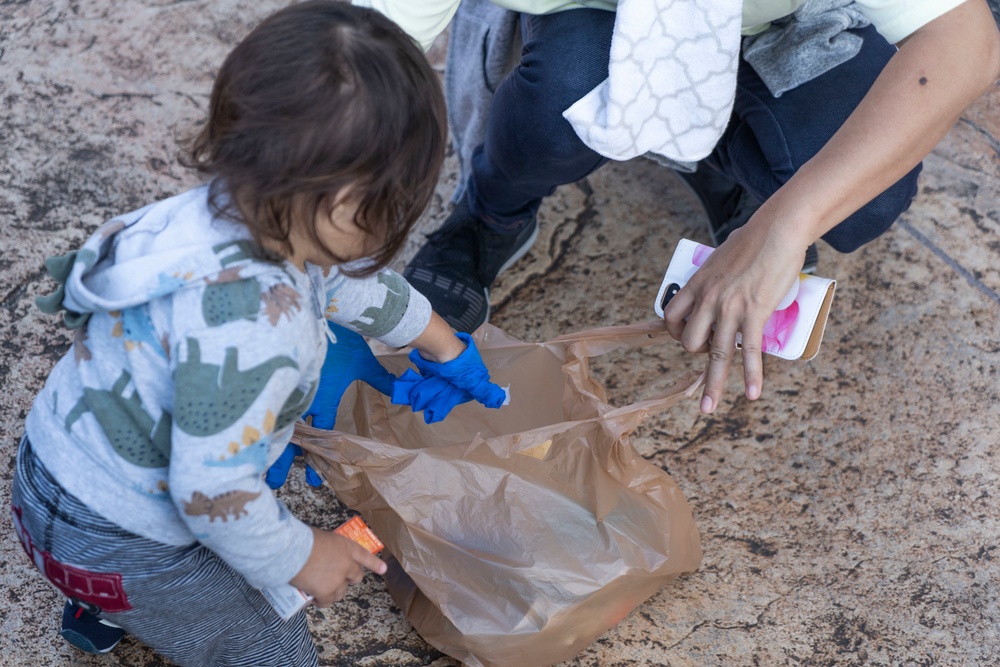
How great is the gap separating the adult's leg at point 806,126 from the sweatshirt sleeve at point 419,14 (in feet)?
1.44

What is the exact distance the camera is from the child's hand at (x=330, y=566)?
83cm

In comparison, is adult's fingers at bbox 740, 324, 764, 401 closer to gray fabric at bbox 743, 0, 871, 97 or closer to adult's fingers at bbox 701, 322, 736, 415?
adult's fingers at bbox 701, 322, 736, 415

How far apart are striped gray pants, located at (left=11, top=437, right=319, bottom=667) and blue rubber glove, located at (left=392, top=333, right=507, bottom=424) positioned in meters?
0.28

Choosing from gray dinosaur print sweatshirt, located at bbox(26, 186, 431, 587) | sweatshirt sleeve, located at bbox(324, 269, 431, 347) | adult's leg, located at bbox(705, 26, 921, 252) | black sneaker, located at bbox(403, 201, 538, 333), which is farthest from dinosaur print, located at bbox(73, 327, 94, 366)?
adult's leg, located at bbox(705, 26, 921, 252)

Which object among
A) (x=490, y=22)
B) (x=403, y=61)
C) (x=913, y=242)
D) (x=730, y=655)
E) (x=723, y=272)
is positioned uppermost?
(x=403, y=61)

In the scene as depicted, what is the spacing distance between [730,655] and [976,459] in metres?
0.50

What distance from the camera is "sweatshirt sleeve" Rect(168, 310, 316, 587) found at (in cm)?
70

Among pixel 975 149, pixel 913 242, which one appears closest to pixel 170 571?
pixel 913 242

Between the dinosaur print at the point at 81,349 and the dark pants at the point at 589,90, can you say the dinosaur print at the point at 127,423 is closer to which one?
the dinosaur print at the point at 81,349

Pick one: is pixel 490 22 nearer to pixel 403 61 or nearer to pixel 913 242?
pixel 403 61

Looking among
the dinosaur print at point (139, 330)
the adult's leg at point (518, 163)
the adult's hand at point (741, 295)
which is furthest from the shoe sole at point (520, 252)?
the dinosaur print at point (139, 330)

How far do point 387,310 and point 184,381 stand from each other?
0.32 meters

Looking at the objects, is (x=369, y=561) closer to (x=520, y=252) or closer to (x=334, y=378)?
(x=334, y=378)

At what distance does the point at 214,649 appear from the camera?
0.89 meters
